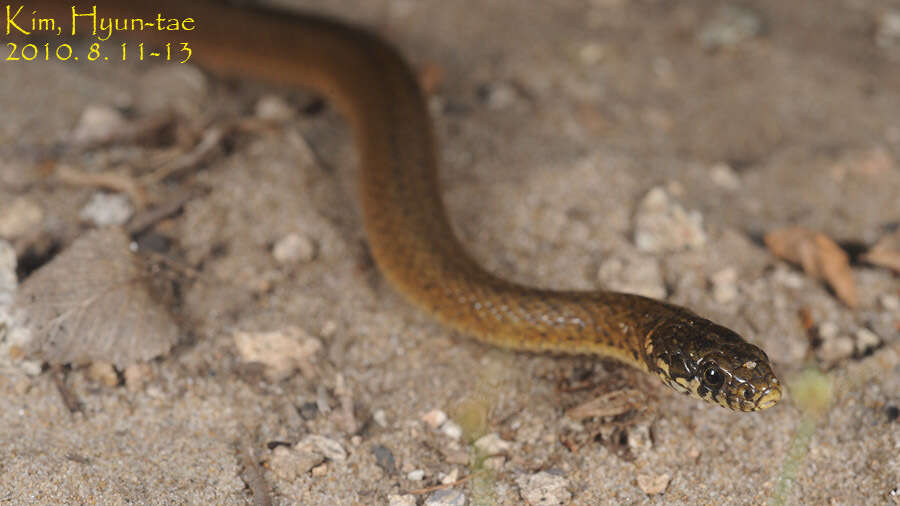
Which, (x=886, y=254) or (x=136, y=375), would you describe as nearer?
(x=136, y=375)

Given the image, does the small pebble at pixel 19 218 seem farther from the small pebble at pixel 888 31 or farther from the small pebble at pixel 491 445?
the small pebble at pixel 888 31

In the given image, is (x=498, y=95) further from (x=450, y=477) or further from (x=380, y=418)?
(x=450, y=477)

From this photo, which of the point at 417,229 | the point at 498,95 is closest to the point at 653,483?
the point at 417,229

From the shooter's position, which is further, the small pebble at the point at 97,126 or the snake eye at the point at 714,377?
the small pebble at the point at 97,126

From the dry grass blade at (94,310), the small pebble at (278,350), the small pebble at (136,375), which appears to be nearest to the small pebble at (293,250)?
the small pebble at (278,350)

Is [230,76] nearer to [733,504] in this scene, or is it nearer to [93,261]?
[93,261]

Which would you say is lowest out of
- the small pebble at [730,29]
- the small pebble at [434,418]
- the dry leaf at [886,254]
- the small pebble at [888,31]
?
the small pebble at [434,418]

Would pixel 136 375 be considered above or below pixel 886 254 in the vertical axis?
below
